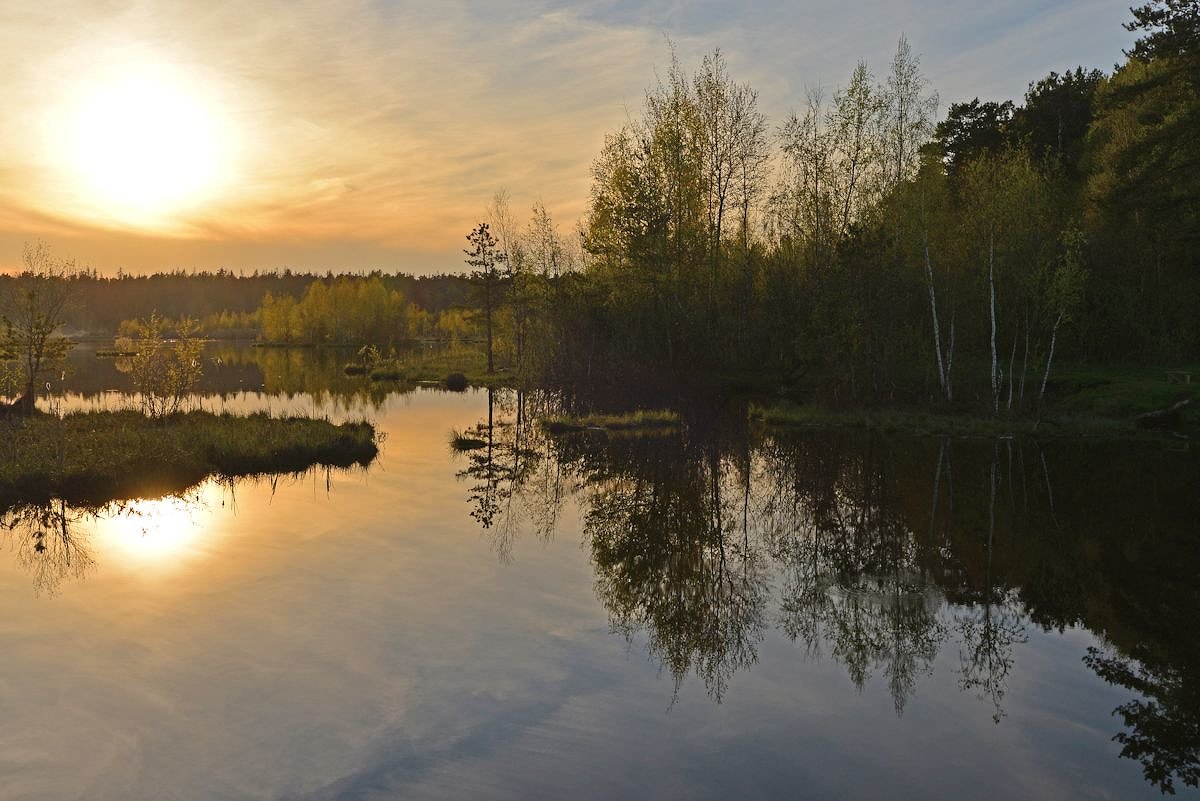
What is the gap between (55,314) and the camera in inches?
→ 1508

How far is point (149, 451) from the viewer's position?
89.2 ft

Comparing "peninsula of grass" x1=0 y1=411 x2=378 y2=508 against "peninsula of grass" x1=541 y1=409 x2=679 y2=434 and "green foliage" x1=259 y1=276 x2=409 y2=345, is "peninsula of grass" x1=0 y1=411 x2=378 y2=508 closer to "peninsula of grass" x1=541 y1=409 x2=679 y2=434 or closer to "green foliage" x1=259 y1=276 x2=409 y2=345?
Result: "peninsula of grass" x1=541 y1=409 x2=679 y2=434

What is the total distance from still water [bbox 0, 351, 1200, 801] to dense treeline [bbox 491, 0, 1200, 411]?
1666 cm

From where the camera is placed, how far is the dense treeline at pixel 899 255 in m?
39.9

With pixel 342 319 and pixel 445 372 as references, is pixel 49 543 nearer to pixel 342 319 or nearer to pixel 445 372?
pixel 445 372

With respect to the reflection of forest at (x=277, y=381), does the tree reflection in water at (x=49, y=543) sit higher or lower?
lower

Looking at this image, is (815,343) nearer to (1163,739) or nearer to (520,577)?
(520,577)

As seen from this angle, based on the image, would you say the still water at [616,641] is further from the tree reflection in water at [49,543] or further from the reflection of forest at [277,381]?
the reflection of forest at [277,381]

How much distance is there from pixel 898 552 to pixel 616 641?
25.9 ft

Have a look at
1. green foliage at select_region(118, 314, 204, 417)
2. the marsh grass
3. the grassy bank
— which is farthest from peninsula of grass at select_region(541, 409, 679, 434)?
green foliage at select_region(118, 314, 204, 417)

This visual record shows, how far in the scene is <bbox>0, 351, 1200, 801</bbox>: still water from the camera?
9.55m

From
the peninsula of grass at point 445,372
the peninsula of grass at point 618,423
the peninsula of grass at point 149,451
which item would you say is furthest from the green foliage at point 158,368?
the peninsula of grass at point 445,372

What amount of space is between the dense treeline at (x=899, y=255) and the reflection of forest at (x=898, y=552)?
11.1 m

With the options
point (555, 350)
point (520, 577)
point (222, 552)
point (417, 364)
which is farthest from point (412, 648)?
point (417, 364)
